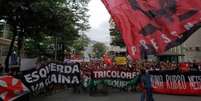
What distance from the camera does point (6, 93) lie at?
12.2 meters

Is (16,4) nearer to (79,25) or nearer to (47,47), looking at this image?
(79,25)

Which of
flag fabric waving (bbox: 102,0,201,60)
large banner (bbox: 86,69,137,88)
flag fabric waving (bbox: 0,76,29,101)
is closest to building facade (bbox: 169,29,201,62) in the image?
large banner (bbox: 86,69,137,88)

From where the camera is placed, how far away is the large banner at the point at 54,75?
15.0m

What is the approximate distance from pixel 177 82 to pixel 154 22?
11.2 m

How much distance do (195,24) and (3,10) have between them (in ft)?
47.2

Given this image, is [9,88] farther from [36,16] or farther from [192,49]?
[192,49]

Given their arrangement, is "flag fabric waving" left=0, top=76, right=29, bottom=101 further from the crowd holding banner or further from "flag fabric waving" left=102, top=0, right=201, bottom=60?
"flag fabric waving" left=102, top=0, right=201, bottom=60

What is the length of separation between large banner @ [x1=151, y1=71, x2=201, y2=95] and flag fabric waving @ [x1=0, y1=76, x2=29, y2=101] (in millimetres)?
7810

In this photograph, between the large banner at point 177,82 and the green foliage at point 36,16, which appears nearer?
the large banner at point 177,82

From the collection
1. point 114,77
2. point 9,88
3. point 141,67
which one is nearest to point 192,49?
point 141,67

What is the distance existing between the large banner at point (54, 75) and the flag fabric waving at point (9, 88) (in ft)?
5.89

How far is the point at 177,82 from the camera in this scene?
17.8m

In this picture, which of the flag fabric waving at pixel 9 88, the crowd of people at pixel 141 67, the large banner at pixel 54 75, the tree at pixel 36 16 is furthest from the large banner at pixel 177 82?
the flag fabric waving at pixel 9 88

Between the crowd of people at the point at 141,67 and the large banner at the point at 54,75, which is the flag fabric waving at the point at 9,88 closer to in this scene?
the large banner at the point at 54,75
